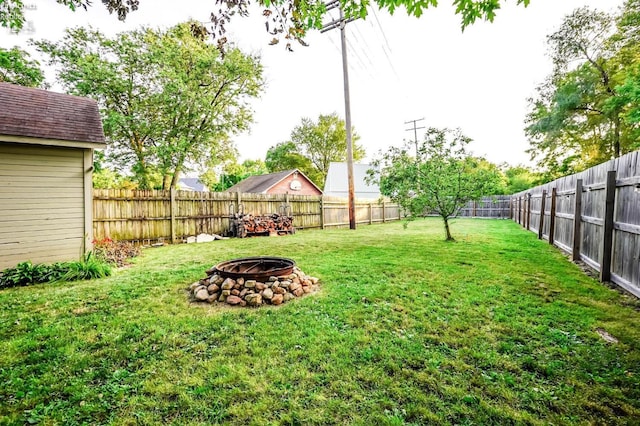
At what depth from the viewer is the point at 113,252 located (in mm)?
6203

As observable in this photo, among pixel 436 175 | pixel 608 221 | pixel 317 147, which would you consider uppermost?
pixel 317 147

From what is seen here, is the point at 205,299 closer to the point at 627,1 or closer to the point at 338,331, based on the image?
the point at 338,331

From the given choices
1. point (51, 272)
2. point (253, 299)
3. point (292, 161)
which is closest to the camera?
point (253, 299)

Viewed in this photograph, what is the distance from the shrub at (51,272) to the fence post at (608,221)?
8305 mm

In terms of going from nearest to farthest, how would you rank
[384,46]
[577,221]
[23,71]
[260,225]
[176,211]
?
[577,221] → [176,211] → [23,71] → [260,225] → [384,46]

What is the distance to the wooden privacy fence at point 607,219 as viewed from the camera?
3441 millimetres

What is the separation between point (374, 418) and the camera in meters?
1.63

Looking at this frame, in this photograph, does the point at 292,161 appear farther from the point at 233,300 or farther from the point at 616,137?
the point at 233,300

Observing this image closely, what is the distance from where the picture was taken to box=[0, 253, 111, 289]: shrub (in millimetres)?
4426

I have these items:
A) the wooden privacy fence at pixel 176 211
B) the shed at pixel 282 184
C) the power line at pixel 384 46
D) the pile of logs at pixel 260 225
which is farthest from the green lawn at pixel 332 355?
the shed at pixel 282 184

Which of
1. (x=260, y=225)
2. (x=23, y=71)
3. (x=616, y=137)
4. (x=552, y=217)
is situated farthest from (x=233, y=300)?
(x=616, y=137)

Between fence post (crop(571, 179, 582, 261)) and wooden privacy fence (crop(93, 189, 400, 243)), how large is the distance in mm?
9403

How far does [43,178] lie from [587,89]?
22.6 metres

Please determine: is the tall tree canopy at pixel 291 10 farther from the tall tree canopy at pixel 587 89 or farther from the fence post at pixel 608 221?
the tall tree canopy at pixel 587 89
